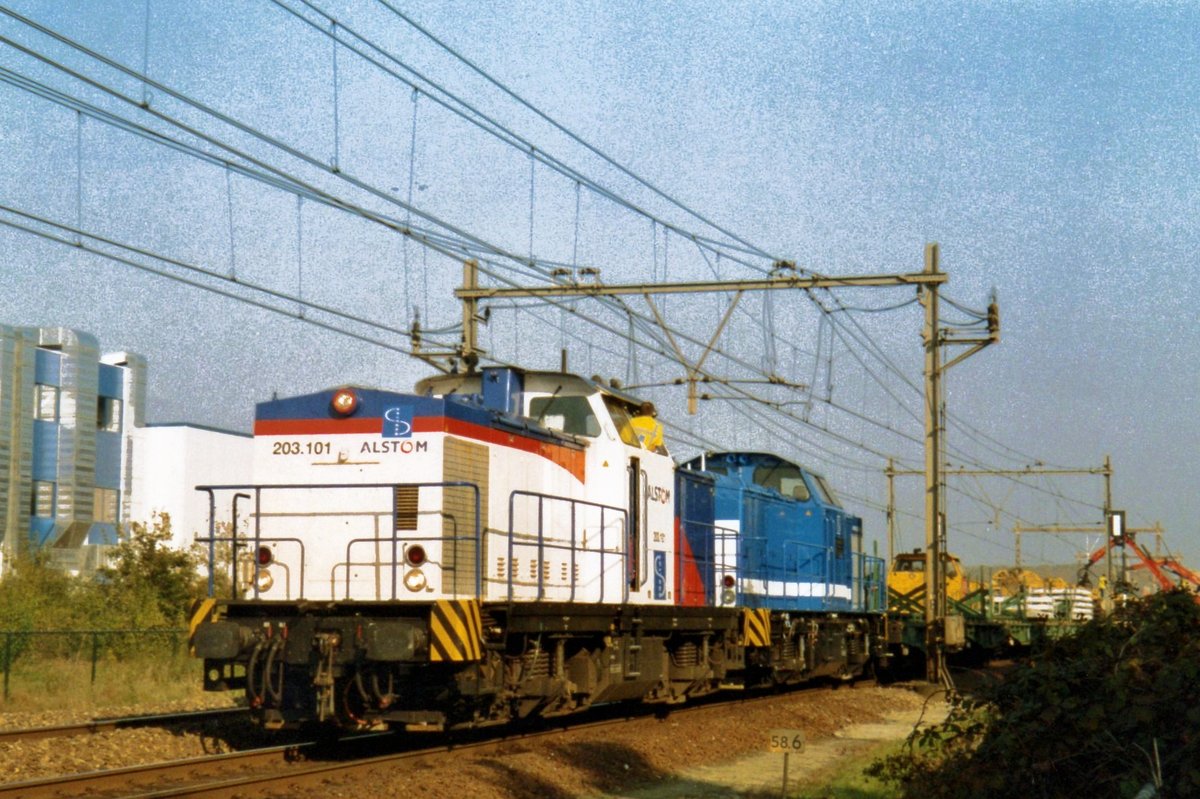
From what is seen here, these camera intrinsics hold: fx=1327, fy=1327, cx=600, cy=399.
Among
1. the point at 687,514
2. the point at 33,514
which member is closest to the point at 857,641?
the point at 687,514

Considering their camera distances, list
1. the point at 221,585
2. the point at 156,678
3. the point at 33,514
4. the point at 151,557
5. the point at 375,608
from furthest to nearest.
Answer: the point at 33,514
the point at 151,557
the point at 156,678
the point at 221,585
the point at 375,608

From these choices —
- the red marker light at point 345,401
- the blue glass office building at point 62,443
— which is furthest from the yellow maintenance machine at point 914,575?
the blue glass office building at point 62,443

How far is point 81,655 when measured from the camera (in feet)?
67.9

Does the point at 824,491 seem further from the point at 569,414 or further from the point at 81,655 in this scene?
the point at 81,655

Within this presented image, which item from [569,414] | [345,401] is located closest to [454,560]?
[345,401]

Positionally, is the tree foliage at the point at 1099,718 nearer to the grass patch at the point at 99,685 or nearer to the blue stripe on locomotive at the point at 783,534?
the blue stripe on locomotive at the point at 783,534

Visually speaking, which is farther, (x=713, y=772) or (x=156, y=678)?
(x=156, y=678)

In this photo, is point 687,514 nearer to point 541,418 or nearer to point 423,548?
point 541,418

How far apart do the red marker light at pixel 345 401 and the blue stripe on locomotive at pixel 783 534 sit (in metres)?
7.11

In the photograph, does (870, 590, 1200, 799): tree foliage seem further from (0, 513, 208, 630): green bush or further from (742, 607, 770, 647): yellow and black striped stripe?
(0, 513, 208, 630): green bush

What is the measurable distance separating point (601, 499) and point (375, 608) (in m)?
3.46

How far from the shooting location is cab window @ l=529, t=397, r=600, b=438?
1394cm

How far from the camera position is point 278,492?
12195 mm

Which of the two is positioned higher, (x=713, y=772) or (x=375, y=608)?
(x=375, y=608)
